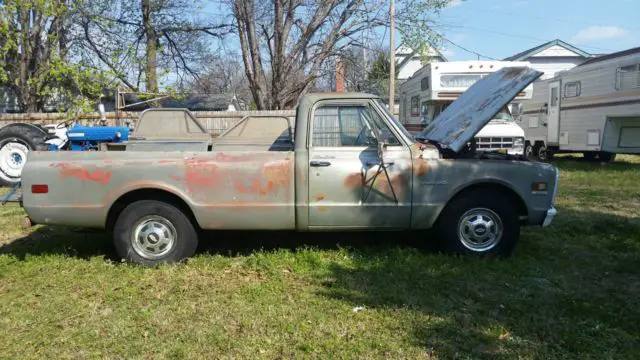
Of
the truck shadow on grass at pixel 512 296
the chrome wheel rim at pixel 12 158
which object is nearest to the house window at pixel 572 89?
the truck shadow on grass at pixel 512 296

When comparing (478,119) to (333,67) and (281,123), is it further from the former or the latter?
(333,67)

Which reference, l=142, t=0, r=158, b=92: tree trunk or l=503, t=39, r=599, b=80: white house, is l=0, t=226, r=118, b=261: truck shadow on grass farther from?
l=503, t=39, r=599, b=80: white house

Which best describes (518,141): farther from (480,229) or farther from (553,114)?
(480,229)

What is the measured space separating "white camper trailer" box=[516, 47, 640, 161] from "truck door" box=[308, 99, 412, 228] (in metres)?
9.53

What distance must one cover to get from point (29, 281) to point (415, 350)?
12.3 ft

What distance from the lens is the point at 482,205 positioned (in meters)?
5.10

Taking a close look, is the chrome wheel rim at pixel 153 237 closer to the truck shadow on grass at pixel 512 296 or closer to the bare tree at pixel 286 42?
the truck shadow on grass at pixel 512 296

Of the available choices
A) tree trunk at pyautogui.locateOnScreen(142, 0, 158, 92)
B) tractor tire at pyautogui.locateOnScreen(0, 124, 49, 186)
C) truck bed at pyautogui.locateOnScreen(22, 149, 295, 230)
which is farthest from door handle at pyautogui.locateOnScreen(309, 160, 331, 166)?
tree trunk at pyautogui.locateOnScreen(142, 0, 158, 92)

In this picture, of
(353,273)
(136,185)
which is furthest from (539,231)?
(136,185)

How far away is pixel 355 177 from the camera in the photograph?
497 centimetres

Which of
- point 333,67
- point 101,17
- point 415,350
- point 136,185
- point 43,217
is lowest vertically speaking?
point 415,350

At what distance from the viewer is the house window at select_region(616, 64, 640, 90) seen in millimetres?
12445

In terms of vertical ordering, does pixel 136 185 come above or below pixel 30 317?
above

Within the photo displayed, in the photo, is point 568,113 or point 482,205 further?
point 568,113
